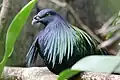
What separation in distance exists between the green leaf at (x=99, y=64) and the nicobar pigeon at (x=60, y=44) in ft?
2.66

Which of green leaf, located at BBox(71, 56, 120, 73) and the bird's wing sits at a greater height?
the bird's wing

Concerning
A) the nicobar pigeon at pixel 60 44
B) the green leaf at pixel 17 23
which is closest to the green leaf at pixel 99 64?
the green leaf at pixel 17 23

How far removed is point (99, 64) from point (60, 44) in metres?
0.86

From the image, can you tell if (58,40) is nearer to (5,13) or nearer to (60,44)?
(60,44)

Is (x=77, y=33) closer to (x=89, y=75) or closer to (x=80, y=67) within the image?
(x=89, y=75)

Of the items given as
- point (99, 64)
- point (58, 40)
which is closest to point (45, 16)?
point (58, 40)

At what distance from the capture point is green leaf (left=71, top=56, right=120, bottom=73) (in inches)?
16.1

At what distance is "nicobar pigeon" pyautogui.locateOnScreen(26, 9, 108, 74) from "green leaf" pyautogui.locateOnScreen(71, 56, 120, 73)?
2.66ft

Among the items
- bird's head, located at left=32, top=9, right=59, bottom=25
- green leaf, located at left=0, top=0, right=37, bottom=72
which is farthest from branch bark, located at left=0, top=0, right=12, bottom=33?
green leaf, located at left=0, top=0, right=37, bottom=72

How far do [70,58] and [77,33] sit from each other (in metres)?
0.11

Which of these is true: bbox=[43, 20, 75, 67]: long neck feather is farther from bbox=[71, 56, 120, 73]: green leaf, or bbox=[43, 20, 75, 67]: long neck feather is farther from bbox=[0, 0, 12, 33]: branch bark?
bbox=[71, 56, 120, 73]: green leaf

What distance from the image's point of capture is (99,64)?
1.37 feet

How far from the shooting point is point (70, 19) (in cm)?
293

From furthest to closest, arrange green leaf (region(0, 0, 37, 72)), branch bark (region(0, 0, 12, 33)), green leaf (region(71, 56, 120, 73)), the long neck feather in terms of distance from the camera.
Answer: branch bark (region(0, 0, 12, 33)) < the long neck feather < green leaf (region(0, 0, 37, 72)) < green leaf (region(71, 56, 120, 73))
